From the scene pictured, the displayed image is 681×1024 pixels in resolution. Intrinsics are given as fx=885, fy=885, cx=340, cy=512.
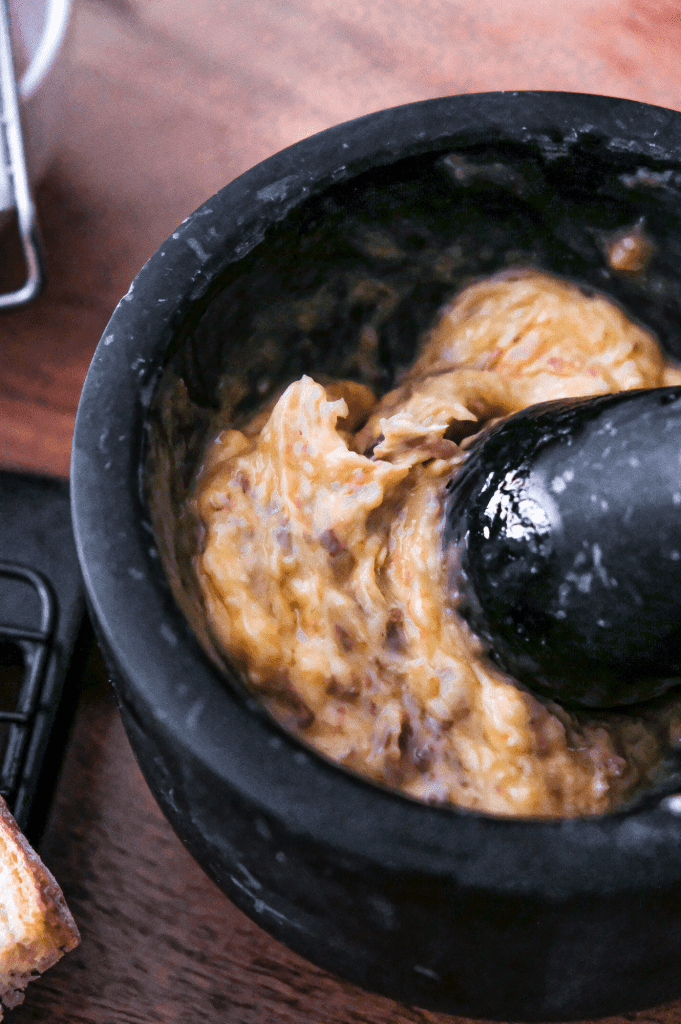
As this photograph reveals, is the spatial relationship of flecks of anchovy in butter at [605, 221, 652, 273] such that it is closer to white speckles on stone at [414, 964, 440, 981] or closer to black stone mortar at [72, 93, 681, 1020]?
black stone mortar at [72, 93, 681, 1020]

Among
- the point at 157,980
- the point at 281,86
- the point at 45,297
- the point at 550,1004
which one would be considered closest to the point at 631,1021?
the point at 550,1004

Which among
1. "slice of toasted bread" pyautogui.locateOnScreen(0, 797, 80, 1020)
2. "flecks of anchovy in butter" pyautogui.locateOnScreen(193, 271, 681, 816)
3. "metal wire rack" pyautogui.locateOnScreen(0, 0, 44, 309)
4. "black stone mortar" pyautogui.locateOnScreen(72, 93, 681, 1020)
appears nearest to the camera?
"black stone mortar" pyautogui.locateOnScreen(72, 93, 681, 1020)

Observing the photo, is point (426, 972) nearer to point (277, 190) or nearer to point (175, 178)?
point (277, 190)

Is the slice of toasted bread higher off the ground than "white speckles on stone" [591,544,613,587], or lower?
lower

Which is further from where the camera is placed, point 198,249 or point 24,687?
point 24,687

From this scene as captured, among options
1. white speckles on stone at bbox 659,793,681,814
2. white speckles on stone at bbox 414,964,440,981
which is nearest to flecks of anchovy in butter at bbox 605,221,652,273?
white speckles on stone at bbox 659,793,681,814

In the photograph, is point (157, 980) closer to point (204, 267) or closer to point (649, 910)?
point (649, 910)

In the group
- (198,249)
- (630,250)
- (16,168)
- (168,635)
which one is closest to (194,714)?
(168,635)
